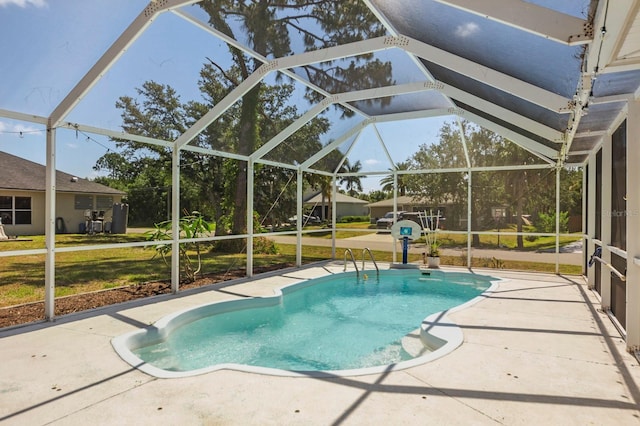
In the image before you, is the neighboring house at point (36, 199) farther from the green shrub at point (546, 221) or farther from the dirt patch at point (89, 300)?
the green shrub at point (546, 221)

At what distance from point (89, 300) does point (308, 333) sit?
3.36m

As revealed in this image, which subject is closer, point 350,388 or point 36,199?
point 350,388

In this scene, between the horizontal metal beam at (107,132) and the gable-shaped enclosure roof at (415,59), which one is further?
the horizontal metal beam at (107,132)

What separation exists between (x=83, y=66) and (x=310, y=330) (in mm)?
4600

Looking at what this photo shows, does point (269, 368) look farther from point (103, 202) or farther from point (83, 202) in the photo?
point (103, 202)

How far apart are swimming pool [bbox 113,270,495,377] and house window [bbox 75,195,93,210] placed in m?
13.3

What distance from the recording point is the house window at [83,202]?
53.9 ft

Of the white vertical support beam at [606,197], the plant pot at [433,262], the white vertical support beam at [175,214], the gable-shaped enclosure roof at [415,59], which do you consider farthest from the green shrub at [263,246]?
the white vertical support beam at [606,197]

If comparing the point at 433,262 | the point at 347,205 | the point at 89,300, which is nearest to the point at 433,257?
the point at 433,262

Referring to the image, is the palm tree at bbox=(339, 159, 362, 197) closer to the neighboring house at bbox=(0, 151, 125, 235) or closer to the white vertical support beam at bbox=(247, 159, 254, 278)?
the white vertical support beam at bbox=(247, 159, 254, 278)

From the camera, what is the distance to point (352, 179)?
43.4 ft

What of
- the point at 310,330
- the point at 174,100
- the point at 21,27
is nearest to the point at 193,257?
the point at 174,100

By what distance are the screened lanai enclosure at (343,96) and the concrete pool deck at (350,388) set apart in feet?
2.78

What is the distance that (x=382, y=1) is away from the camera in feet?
13.9
